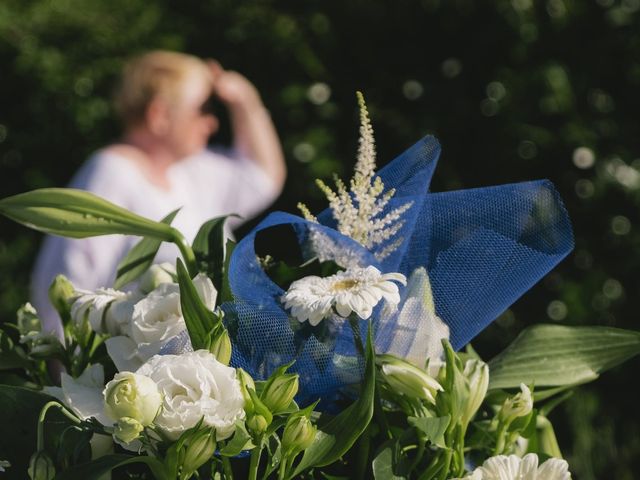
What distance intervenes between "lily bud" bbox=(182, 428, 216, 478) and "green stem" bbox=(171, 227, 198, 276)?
19cm

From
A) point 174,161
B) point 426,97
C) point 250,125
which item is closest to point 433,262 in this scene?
point 174,161

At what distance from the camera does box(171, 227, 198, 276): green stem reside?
721 mm

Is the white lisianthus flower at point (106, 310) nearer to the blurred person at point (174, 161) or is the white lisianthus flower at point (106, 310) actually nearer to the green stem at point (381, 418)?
the green stem at point (381, 418)

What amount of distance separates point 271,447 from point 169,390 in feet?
0.25

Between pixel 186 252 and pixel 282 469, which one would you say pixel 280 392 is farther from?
pixel 186 252

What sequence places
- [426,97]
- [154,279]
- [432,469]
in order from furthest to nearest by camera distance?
[426,97]
[154,279]
[432,469]

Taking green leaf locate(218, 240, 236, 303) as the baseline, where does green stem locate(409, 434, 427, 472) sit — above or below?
below

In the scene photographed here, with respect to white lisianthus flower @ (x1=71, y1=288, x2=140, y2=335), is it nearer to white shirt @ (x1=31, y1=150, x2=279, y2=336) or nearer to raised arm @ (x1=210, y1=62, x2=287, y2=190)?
white shirt @ (x1=31, y1=150, x2=279, y2=336)

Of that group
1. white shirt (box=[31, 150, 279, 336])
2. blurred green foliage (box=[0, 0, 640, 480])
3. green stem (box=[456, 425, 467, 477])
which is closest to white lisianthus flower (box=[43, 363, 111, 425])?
green stem (box=[456, 425, 467, 477])

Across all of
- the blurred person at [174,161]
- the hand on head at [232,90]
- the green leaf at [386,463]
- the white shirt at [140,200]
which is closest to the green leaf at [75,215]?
the green leaf at [386,463]

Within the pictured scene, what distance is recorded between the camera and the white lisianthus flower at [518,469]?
25.0 inches

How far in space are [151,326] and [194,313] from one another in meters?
0.04

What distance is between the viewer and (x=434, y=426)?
62 centimetres

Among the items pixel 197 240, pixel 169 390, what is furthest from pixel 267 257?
pixel 169 390
